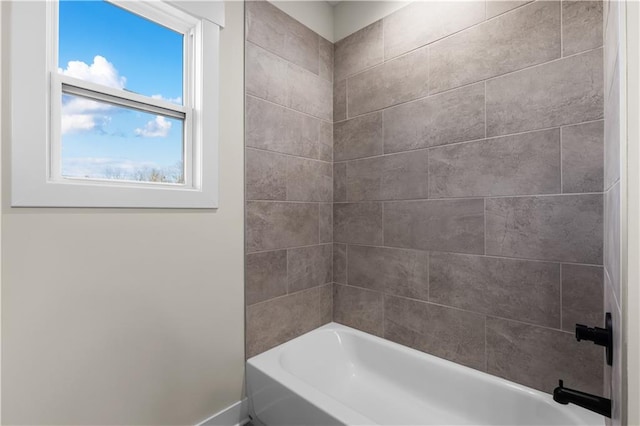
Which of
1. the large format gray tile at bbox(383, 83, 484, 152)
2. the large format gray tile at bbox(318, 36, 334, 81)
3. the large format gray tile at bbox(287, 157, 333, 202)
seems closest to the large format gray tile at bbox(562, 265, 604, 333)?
the large format gray tile at bbox(383, 83, 484, 152)

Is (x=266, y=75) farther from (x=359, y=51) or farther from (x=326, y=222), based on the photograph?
(x=326, y=222)

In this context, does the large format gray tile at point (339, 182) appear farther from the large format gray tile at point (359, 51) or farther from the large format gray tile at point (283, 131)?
the large format gray tile at point (359, 51)

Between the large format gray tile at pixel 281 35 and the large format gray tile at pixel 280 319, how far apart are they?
5.15 ft

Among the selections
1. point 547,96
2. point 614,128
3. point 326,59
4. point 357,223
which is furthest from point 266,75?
point 614,128

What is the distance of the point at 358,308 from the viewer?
7.02ft

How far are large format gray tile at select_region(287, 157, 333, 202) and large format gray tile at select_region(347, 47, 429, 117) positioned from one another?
0.45m

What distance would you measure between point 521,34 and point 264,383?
7.21ft

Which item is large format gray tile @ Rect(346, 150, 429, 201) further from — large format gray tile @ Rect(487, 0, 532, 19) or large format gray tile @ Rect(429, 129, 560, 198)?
large format gray tile @ Rect(487, 0, 532, 19)

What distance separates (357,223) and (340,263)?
342 mm

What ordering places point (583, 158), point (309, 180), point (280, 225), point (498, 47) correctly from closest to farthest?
point (583, 158) → point (498, 47) → point (280, 225) → point (309, 180)

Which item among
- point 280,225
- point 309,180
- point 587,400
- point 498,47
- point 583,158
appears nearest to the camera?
point 587,400

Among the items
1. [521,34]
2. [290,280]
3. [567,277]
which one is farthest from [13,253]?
[521,34]

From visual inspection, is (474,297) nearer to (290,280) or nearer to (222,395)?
(290,280)

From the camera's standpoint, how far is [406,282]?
1.88 metres
